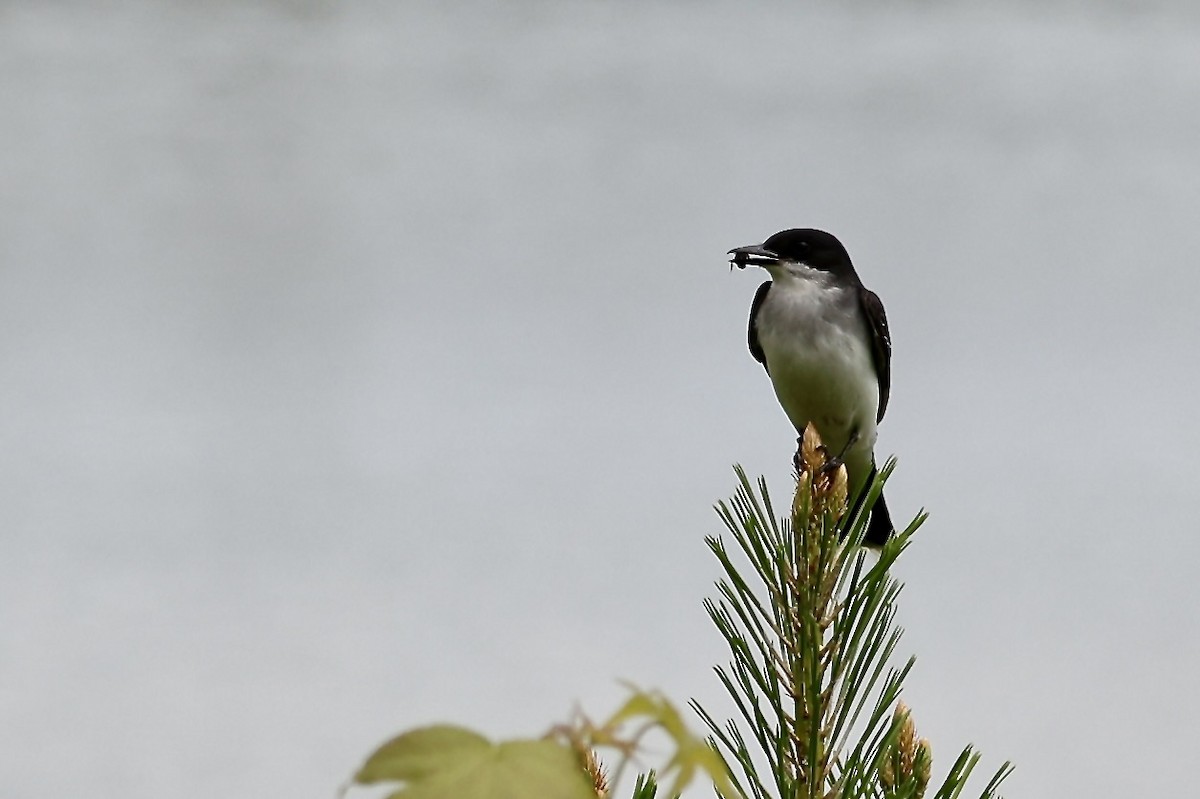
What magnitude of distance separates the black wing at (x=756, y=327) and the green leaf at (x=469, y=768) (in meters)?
2.46

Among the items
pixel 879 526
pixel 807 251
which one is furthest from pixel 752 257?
pixel 879 526

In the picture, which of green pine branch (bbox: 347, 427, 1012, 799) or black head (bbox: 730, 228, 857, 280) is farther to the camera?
black head (bbox: 730, 228, 857, 280)

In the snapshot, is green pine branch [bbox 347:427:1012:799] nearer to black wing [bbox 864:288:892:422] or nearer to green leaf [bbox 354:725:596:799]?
green leaf [bbox 354:725:596:799]

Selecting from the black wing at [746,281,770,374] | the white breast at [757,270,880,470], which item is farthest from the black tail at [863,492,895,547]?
the black wing at [746,281,770,374]

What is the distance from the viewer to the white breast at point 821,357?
2600mm

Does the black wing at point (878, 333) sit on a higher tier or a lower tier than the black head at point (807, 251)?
lower

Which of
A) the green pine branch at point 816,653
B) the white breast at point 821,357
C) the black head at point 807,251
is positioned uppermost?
the black head at point 807,251

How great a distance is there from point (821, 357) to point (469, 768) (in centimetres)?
232

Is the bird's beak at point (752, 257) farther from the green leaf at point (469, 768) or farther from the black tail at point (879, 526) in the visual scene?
the green leaf at point (469, 768)

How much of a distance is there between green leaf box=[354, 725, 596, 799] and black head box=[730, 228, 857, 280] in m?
2.40

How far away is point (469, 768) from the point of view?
1.15 feet

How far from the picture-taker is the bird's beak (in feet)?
8.48

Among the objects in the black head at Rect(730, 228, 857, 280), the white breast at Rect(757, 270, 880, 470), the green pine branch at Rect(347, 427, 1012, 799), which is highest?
the black head at Rect(730, 228, 857, 280)

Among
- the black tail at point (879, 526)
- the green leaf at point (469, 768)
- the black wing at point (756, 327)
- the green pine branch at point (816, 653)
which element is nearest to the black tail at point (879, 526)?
the black tail at point (879, 526)
